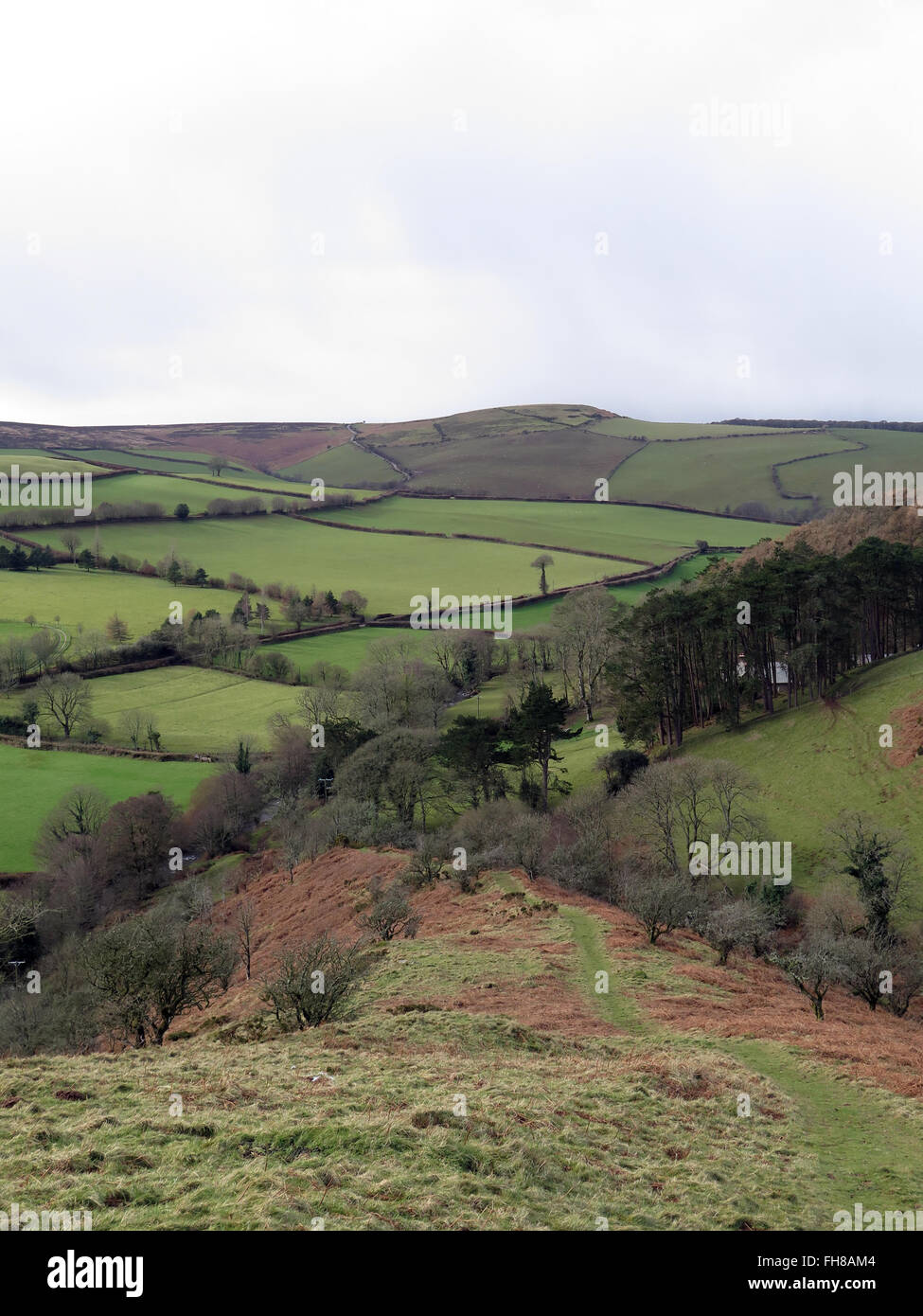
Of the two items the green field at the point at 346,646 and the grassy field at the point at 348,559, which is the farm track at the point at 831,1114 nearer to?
the green field at the point at 346,646

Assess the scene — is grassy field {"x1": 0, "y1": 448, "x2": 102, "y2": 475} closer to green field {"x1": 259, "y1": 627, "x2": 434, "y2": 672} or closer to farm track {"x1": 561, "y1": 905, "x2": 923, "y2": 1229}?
green field {"x1": 259, "y1": 627, "x2": 434, "y2": 672}

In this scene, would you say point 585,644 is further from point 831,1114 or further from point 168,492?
point 168,492

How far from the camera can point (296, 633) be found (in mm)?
114250

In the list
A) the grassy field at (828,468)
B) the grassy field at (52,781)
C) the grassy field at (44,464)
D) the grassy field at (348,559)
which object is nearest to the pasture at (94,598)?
the grassy field at (348,559)

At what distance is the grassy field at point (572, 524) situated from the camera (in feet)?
500

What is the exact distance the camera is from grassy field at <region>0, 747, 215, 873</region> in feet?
217

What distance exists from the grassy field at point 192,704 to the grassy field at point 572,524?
231ft

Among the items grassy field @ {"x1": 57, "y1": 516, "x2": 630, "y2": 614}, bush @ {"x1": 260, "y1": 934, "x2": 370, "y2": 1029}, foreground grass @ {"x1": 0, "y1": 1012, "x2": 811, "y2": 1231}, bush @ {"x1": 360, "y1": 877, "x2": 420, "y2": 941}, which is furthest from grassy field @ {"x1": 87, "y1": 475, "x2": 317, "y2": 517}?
foreground grass @ {"x1": 0, "y1": 1012, "x2": 811, "y2": 1231}

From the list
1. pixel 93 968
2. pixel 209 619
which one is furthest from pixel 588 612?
pixel 93 968

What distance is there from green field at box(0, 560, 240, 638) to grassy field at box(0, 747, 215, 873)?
31158 millimetres

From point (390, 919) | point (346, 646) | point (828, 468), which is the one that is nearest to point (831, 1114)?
point (390, 919)

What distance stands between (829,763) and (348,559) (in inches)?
4004
